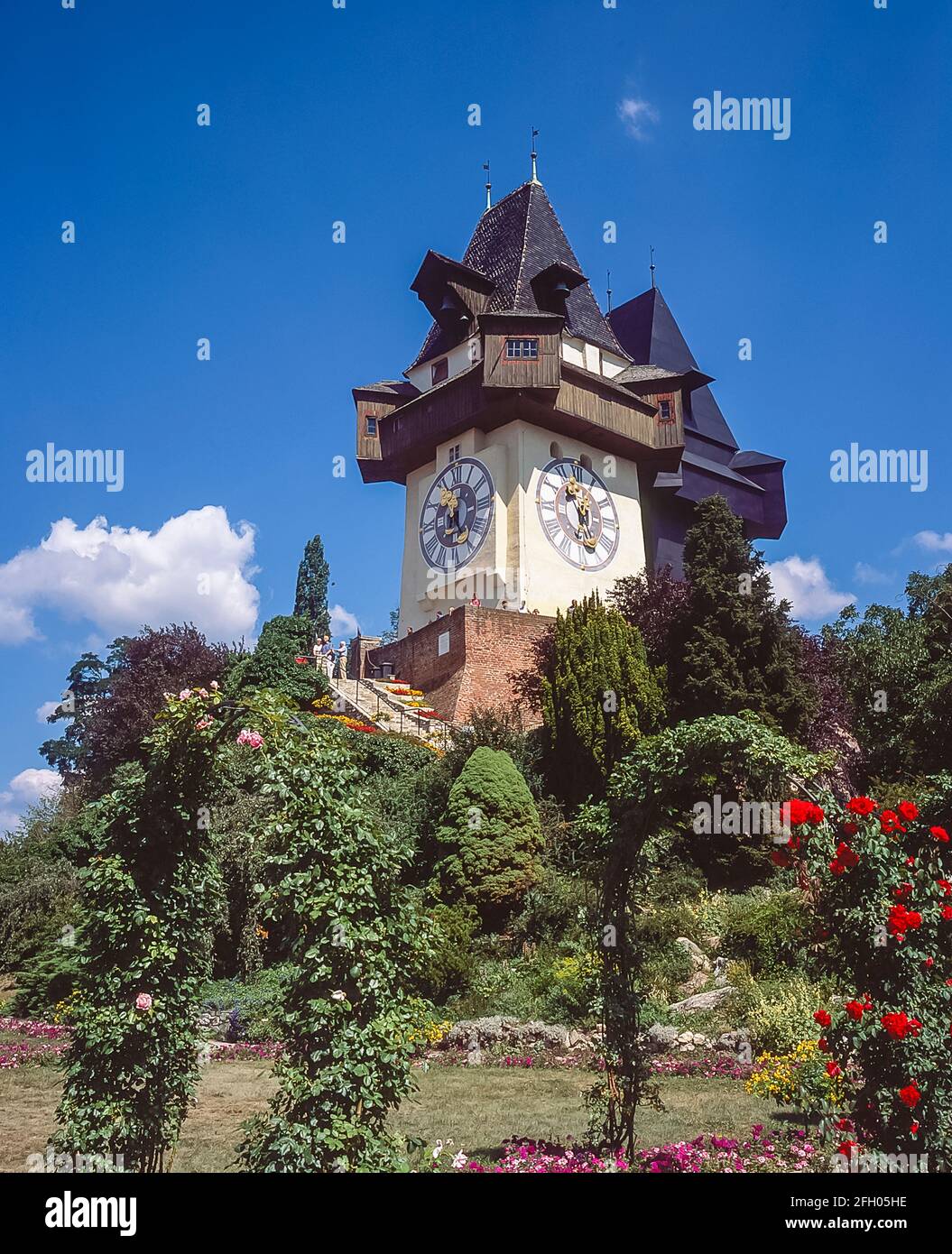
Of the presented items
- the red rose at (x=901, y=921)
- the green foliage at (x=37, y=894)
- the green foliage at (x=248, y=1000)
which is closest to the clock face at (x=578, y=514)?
the green foliage at (x=37, y=894)

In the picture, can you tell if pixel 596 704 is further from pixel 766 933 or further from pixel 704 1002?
pixel 704 1002

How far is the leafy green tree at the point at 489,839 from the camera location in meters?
16.1

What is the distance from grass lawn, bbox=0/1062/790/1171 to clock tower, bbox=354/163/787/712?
19.2m

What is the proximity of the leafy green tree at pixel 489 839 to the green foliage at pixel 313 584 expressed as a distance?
1428 inches

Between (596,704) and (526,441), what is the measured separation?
13448 millimetres

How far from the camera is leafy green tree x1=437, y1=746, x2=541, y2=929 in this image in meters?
16.1

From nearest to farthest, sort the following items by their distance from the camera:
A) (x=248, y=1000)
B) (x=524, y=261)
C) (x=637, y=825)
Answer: (x=637, y=825), (x=248, y=1000), (x=524, y=261)

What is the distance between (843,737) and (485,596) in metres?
12.5

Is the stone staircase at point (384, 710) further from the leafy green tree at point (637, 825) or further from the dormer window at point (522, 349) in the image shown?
the leafy green tree at point (637, 825)

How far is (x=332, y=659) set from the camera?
35.6m

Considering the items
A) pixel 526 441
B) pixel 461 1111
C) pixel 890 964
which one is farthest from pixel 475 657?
pixel 890 964

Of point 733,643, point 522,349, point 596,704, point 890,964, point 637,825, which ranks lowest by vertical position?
point 890,964

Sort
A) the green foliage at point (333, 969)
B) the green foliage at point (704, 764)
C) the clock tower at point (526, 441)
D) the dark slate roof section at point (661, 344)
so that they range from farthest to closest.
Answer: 1. the dark slate roof section at point (661, 344)
2. the clock tower at point (526, 441)
3. the green foliage at point (704, 764)
4. the green foliage at point (333, 969)

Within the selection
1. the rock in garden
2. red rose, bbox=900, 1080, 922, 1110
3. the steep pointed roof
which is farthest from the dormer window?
red rose, bbox=900, 1080, 922, 1110
